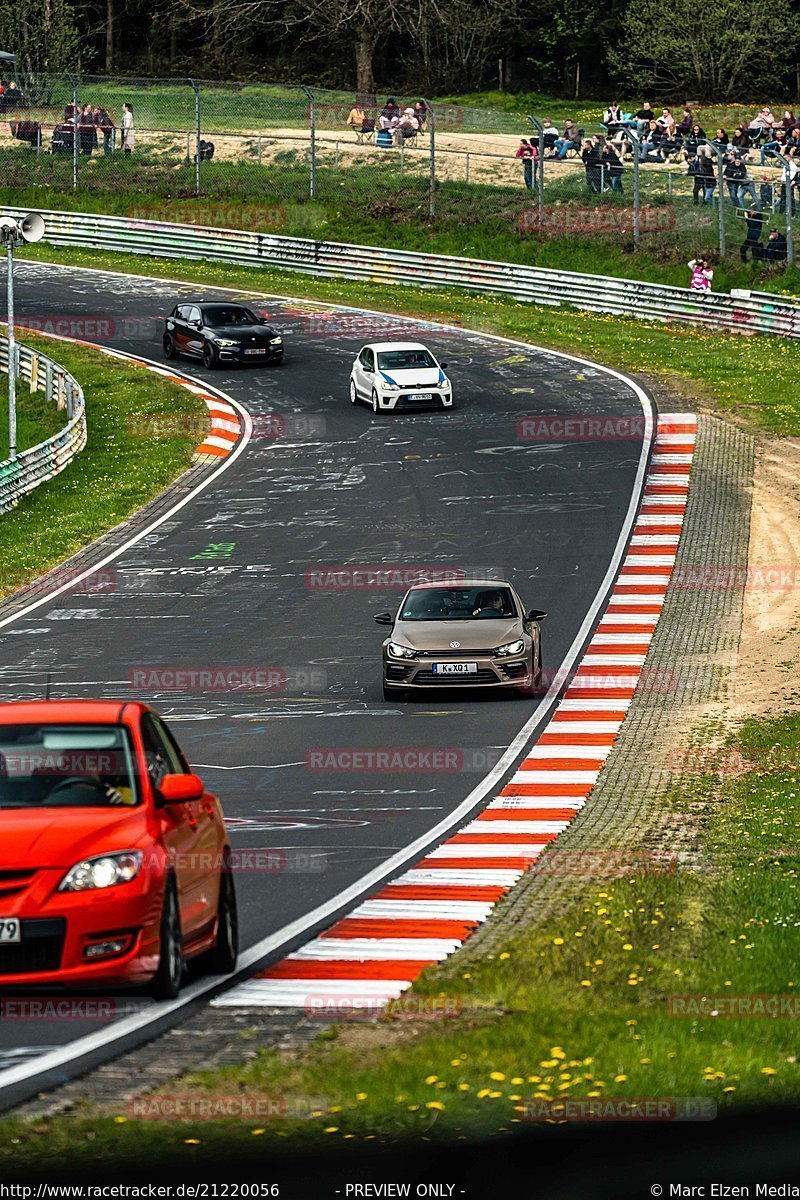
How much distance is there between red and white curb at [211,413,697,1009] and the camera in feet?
33.9

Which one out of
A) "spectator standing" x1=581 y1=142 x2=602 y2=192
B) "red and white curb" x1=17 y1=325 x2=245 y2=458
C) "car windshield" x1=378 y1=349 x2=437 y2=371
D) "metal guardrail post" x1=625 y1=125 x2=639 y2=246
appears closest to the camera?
"red and white curb" x1=17 y1=325 x2=245 y2=458

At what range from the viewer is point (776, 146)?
54688 mm

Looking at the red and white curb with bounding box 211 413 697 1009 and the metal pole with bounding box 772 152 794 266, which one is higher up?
the metal pole with bounding box 772 152 794 266

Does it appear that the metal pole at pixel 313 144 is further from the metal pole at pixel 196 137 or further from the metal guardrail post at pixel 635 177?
the metal guardrail post at pixel 635 177

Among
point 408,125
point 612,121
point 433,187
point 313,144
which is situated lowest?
point 433,187

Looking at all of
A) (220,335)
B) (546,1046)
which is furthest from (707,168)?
(546,1046)

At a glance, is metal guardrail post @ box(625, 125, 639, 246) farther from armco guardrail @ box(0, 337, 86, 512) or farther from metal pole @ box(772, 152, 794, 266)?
armco guardrail @ box(0, 337, 86, 512)

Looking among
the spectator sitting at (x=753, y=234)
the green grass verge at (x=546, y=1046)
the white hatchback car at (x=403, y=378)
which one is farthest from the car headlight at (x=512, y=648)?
the spectator sitting at (x=753, y=234)

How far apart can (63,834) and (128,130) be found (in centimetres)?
6048

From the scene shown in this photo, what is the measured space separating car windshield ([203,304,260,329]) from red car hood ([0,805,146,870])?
40515 mm

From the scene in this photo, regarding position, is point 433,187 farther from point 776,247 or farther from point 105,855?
point 105,855

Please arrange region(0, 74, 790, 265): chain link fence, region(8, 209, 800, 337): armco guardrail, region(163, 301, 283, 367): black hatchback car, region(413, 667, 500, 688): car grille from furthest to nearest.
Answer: region(0, 74, 790, 265): chain link fence < region(8, 209, 800, 337): armco guardrail < region(163, 301, 283, 367): black hatchback car < region(413, 667, 500, 688): car grille

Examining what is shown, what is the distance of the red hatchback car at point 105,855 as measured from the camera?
905cm

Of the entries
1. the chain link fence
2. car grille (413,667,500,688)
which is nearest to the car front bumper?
car grille (413,667,500,688)
